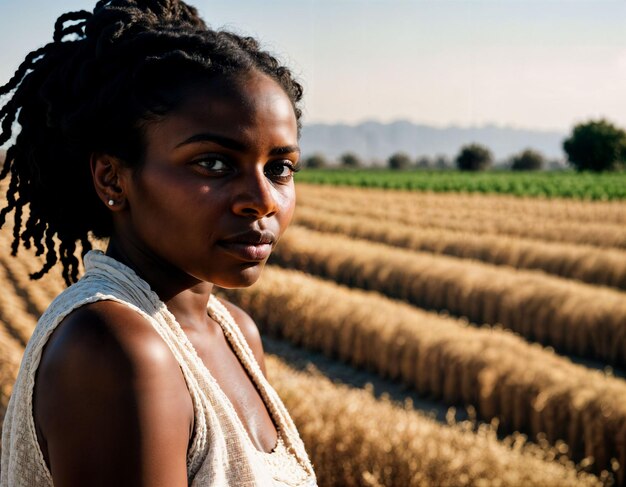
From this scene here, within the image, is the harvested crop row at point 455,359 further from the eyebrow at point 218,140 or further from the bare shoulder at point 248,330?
the eyebrow at point 218,140

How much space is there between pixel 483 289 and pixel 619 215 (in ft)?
35.6

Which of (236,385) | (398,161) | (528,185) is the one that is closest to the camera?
(236,385)

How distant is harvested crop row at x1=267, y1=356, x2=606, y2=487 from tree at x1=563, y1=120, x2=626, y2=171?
56.6 metres

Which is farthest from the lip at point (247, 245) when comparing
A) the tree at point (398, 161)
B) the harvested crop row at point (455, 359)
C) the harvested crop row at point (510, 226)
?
the tree at point (398, 161)

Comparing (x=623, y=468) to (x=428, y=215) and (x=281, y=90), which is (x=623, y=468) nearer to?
(x=281, y=90)

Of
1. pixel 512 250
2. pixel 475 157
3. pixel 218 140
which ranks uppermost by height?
pixel 475 157

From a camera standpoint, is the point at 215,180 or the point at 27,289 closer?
the point at 215,180

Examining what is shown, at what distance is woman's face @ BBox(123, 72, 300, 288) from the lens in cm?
113

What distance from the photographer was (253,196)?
116 cm

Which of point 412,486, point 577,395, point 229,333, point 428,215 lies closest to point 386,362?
point 577,395

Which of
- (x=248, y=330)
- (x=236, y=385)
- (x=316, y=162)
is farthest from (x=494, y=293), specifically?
(x=316, y=162)

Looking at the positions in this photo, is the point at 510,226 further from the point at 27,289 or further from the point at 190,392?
the point at 190,392

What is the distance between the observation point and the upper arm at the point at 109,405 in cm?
93

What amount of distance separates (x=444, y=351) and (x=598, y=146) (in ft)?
177
